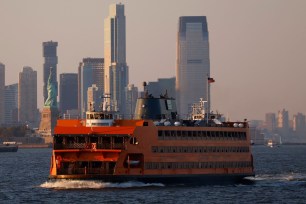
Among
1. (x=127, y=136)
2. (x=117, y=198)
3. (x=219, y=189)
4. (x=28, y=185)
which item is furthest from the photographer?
(x=28, y=185)

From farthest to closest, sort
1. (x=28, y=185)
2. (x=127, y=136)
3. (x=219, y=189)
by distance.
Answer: (x=28, y=185)
(x=219, y=189)
(x=127, y=136)

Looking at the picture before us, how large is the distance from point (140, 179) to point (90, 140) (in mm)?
5083

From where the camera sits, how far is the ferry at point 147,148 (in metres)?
85.8

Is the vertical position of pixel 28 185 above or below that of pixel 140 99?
below

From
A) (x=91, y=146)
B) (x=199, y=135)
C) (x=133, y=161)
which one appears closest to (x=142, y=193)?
(x=133, y=161)

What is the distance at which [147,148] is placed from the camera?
87.0 m

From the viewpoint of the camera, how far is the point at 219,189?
9112 cm

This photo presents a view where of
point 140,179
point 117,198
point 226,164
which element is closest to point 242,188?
point 226,164

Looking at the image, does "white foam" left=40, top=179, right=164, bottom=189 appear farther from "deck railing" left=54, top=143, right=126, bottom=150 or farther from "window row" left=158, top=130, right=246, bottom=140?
"window row" left=158, top=130, right=246, bottom=140

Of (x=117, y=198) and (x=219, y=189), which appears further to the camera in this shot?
(x=219, y=189)

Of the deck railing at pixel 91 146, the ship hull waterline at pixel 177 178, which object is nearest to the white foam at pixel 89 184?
the ship hull waterline at pixel 177 178

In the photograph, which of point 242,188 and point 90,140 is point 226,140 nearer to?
point 242,188

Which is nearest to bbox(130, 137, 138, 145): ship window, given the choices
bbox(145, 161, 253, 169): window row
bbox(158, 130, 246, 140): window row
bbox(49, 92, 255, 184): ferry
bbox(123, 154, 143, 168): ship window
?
bbox(49, 92, 255, 184): ferry

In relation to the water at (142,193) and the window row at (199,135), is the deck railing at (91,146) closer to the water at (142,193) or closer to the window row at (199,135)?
the water at (142,193)
